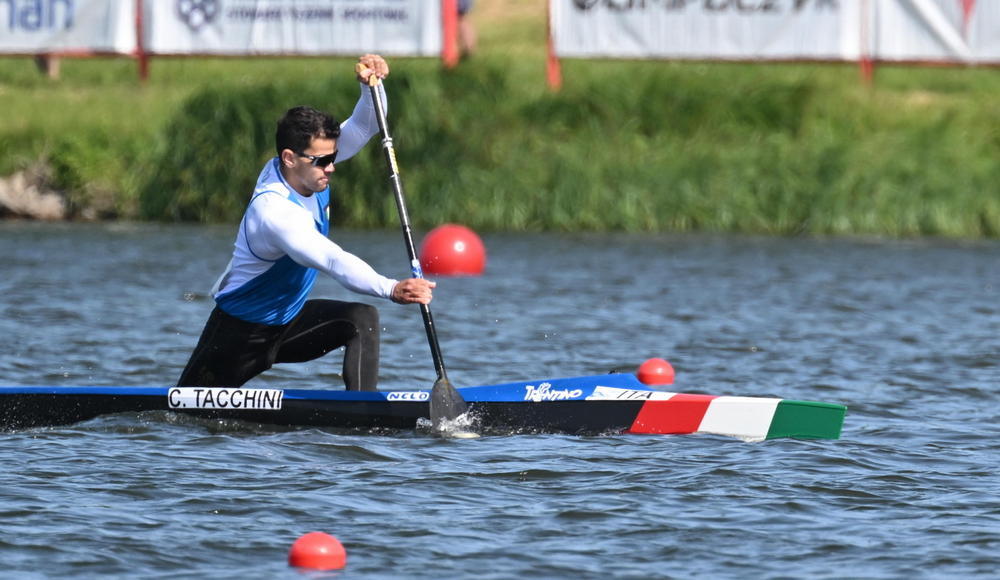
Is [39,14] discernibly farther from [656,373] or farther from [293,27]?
[656,373]

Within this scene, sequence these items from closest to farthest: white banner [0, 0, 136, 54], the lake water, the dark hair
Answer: the lake water < the dark hair < white banner [0, 0, 136, 54]

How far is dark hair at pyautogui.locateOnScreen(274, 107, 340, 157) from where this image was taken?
28.3 ft

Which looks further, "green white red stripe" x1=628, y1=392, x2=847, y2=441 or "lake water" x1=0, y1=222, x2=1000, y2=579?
"green white red stripe" x1=628, y1=392, x2=847, y2=441

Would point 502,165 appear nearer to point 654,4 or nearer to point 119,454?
point 654,4

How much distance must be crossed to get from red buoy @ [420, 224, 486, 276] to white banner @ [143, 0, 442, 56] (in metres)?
4.34

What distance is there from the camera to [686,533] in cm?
717

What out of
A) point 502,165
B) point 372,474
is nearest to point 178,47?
point 502,165

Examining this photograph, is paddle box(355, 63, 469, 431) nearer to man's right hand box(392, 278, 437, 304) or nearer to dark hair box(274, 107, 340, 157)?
man's right hand box(392, 278, 437, 304)

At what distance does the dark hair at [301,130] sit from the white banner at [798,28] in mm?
11710

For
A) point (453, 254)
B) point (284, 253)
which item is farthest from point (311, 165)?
point (453, 254)

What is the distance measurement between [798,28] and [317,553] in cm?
1436

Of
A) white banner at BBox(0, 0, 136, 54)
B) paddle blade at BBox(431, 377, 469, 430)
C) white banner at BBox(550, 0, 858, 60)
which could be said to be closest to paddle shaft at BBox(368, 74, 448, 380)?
paddle blade at BBox(431, 377, 469, 430)

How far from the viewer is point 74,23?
69.4 ft

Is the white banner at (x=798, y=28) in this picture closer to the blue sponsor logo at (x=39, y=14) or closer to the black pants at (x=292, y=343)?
the blue sponsor logo at (x=39, y=14)
